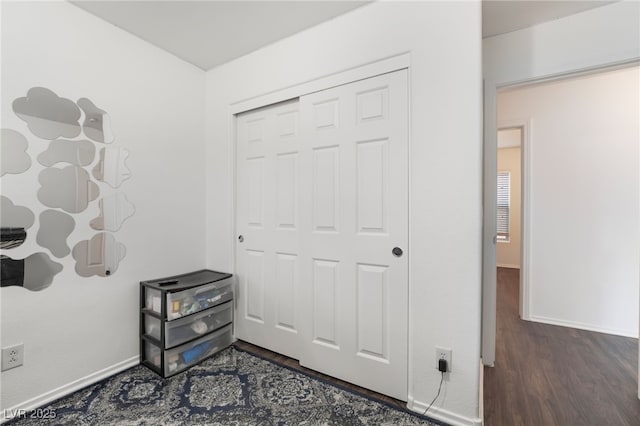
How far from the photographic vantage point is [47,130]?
1736 millimetres

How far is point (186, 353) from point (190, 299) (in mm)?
380

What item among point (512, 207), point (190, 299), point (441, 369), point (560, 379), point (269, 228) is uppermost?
point (512, 207)

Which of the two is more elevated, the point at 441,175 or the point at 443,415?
the point at 441,175

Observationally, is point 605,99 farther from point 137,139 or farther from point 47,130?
point 47,130

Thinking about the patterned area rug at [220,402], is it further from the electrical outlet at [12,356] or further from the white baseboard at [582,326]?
the white baseboard at [582,326]

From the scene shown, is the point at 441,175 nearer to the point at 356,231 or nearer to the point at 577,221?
the point at 356,231

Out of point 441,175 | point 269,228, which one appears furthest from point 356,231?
point 269,228

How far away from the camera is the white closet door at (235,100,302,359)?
2.22 m

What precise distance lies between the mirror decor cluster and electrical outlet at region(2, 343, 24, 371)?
0.33 m

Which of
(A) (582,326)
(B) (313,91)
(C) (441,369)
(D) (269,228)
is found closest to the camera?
(C) (441,369)

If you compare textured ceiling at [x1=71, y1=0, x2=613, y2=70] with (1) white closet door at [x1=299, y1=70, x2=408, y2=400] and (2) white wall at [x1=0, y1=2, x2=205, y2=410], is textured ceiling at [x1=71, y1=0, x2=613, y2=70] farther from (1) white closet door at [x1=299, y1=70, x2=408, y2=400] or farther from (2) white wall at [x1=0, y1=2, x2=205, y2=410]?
(1) white closet door at [x1=299, y1=70, x2=408, y2=400]

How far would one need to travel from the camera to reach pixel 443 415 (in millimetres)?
1595

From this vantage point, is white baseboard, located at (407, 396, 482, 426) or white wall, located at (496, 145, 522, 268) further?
white wall, located at (496, 145, 522, 268)

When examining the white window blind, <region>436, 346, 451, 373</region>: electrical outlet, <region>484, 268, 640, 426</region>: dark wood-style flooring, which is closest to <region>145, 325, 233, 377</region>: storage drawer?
<region>436, 346, 451, 373</region>: electrical outlet
